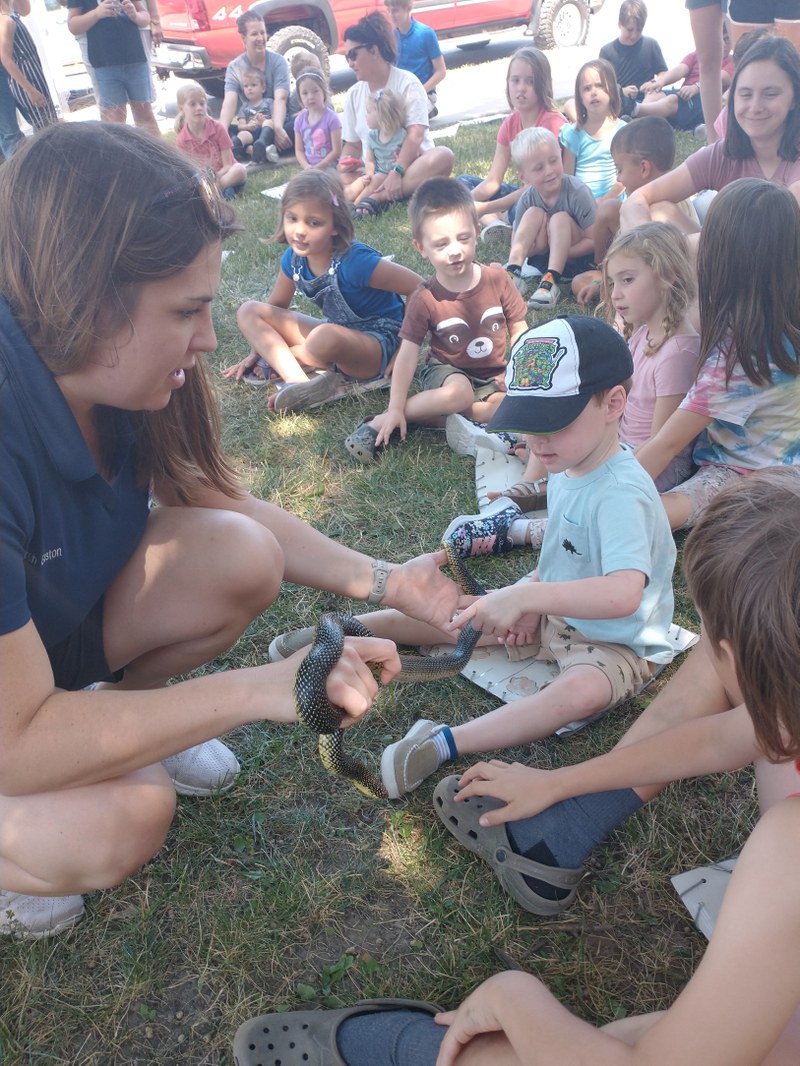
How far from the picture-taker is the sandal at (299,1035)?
5.11 ft

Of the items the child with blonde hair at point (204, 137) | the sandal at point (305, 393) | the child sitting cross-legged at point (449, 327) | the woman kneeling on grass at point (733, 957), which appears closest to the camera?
the woman kneeling on grass at point (733, 957)

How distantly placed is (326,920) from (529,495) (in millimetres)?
1781

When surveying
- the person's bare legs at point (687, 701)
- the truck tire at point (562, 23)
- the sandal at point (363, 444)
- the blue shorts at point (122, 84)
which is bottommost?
the person's bare legs at point (687, 701)

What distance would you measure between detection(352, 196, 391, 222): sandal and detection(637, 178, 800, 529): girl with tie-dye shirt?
465 centimetres

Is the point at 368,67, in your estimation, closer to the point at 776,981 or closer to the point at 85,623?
the point at 85,623

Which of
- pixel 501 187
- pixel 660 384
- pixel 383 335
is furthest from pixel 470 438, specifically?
pixel 501 187

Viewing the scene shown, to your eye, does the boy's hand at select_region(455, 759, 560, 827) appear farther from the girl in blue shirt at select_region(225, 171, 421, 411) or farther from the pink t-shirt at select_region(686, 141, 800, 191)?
the pink t-shirt at select_region(686, 141, 800, 191)

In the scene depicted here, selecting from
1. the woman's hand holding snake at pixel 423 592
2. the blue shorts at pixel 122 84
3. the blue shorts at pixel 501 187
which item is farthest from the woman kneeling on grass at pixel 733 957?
the blue shorts at pixel 122 84

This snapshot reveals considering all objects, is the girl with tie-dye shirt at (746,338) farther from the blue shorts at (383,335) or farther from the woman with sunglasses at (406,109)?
the woman with sunglasses at (406,109)

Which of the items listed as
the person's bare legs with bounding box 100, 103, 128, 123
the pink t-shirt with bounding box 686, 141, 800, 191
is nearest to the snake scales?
the pink t-shirt with bounding box 686, 141, 800, 191

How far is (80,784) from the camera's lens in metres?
1.60

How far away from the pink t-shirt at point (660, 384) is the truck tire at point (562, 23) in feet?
42.4

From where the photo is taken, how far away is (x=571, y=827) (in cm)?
186

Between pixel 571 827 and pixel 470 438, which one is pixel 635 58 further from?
pixel 571 827
